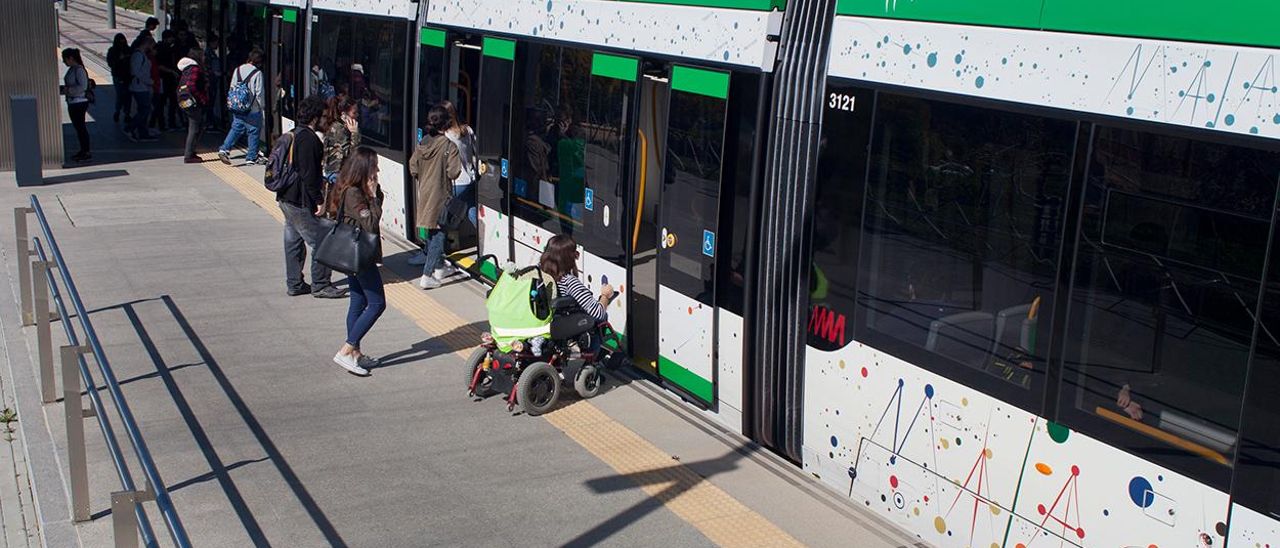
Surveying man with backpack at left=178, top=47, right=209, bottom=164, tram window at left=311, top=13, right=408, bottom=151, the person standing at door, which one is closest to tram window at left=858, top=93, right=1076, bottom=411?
the person standing at door

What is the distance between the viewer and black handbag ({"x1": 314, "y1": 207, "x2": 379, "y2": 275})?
27.8ft

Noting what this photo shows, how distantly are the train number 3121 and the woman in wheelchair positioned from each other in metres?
2.40

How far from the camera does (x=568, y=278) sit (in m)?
8.16

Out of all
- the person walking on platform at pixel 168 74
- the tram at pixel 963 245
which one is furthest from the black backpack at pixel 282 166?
the person walking on platform at pixel 168 74

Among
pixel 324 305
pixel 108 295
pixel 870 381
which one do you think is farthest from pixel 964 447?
pixel 108 295

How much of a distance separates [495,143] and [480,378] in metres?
2.51

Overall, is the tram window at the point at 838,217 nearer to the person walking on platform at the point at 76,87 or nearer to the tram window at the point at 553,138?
the tram window at the point at 553,138

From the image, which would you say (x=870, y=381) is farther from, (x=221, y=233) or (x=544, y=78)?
(x=221, y=233)

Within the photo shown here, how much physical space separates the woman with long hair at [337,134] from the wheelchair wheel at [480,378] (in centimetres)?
380

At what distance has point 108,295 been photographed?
34.9ft

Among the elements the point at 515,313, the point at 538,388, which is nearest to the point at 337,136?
the point at 515,313

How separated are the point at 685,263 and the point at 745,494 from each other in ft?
4.70

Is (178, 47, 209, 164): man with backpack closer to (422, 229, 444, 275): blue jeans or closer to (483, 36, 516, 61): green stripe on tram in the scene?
(422, 229, 444, 275): blue jeans

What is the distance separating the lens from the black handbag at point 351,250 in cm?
848
